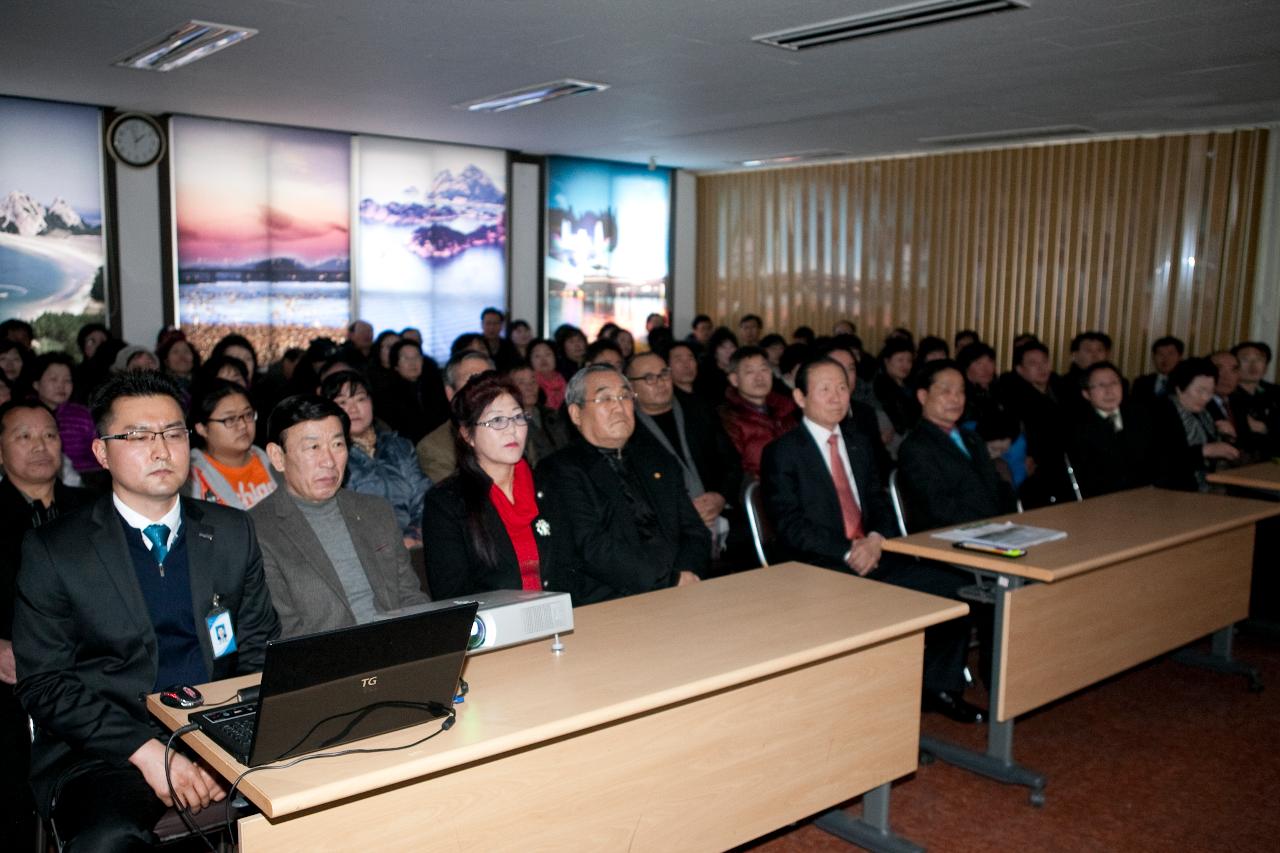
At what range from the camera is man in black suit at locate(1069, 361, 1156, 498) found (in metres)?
5.20

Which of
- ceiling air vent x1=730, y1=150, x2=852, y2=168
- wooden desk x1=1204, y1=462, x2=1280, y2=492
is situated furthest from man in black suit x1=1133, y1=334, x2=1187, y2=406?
ceiling air vent x1=730, y1=150, x2=852, y2=168

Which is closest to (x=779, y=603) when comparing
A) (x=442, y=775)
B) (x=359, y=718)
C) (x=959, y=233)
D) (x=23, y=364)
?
(x=442, y=775)

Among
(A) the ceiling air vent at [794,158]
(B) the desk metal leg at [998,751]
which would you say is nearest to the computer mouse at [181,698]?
(B) the desk metal leg at [998,751]

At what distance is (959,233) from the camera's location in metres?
10.2

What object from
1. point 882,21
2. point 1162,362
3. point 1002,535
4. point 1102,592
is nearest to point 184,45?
point 882,21

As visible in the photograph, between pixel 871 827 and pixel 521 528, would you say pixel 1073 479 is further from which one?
pixel 521 528

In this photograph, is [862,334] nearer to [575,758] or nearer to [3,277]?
[3,277]

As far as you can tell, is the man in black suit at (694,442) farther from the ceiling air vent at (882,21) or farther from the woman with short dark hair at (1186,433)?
the woman with short dark hair at (1186,433)

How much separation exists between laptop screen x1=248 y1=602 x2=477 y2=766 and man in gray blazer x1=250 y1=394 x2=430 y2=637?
0.84 m

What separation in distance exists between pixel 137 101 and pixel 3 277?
5.77 feet

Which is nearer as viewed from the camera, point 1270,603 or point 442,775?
point 442,775

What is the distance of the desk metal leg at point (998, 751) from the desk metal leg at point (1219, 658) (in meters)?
1.56

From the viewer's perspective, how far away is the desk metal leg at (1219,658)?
15.0 feet

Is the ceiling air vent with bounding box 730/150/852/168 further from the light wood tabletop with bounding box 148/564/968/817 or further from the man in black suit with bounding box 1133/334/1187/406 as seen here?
the light wood tabletop with bounding box 148/564/968/817
